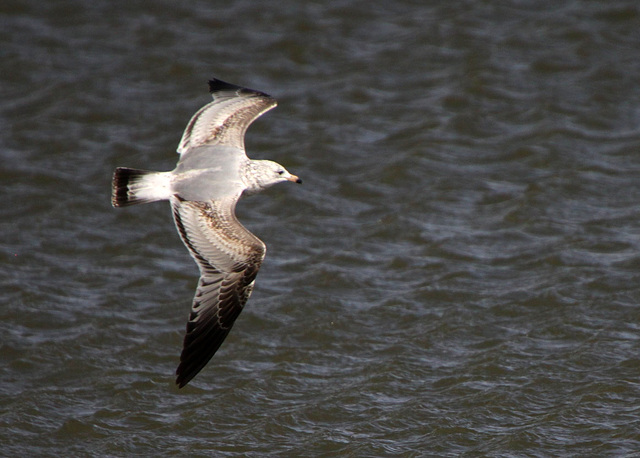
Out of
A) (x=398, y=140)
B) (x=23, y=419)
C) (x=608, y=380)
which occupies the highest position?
(x=398, y=140)

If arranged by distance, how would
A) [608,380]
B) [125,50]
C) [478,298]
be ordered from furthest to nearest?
[125,50] < [478,298] < [608,380]

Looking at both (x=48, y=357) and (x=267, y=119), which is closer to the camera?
(x=48, y=357)

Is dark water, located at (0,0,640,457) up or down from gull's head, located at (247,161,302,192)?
down

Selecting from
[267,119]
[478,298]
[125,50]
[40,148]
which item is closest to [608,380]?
[478,298]

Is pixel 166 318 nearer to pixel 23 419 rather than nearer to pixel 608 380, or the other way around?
pixel 23 419

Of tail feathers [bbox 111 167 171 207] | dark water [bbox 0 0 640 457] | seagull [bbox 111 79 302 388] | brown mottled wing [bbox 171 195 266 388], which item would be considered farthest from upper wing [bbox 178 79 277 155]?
dark water [bbox 0 0 640 457]

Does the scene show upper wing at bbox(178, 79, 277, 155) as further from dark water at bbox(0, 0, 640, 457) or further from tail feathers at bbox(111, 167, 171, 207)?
dark water at bbox(0, 0, 640, 457)

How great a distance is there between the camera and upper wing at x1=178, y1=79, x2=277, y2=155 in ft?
23.8

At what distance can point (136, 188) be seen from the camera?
657 cm

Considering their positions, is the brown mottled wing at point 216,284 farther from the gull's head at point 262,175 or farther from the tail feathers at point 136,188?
the gull's head at point 262,175

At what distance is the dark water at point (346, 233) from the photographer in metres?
6.59

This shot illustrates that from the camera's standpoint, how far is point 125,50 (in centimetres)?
1133

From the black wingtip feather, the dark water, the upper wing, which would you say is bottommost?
the dark water

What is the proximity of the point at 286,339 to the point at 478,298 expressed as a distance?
1566mm
